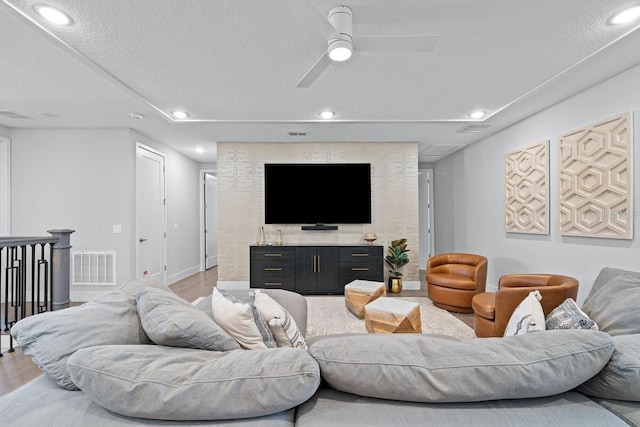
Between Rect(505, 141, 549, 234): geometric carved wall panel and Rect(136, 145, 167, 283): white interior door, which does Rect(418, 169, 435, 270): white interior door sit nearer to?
Rect(505, 141, 549, 234): geometric carved wall panel

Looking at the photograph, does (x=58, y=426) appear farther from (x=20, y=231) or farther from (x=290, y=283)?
(x=20, y=231)

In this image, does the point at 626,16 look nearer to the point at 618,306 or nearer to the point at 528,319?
the point at 618,306

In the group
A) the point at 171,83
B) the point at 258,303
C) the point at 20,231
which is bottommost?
the point at 258,303

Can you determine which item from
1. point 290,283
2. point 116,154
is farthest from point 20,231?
point 290,283

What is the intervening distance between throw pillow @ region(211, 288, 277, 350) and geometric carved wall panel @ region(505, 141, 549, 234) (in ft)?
12.0

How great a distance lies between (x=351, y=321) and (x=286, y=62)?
2769mm

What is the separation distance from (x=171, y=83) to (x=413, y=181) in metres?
3.84

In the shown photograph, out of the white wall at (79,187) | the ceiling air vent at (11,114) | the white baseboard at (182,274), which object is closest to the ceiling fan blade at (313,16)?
the white wall at (79,187)

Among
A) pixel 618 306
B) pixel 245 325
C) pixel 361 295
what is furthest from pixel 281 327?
pixel 361 295

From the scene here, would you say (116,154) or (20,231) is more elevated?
(116,154)

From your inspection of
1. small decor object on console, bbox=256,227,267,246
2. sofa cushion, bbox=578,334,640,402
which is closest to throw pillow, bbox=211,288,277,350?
sofa cushion, bbox=578,334,640,402

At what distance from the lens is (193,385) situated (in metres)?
0.86

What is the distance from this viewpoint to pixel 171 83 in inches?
113

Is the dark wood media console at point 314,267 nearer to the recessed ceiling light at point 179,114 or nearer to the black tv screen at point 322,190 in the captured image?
the black tv screen at point 322,190
